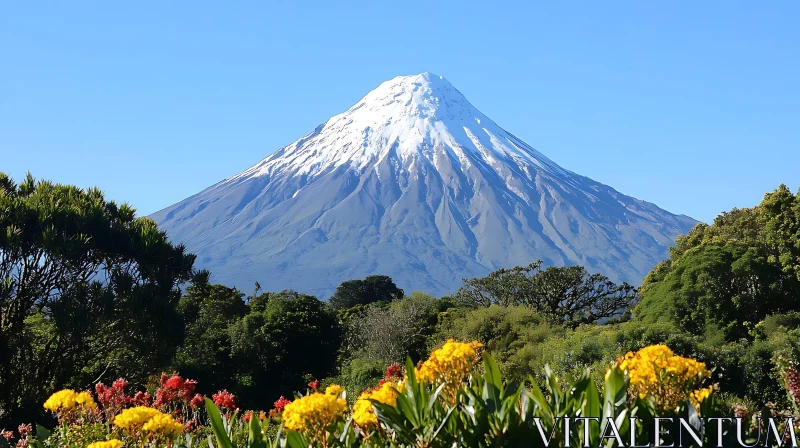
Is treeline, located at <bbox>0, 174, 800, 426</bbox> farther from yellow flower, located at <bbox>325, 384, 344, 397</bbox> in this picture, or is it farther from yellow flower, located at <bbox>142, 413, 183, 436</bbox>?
yellow flower, located at <bbox>142, 413, 183, 436</bbox>

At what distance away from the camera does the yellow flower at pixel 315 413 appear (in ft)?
8.95

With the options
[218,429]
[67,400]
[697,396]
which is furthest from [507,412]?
[67,400]

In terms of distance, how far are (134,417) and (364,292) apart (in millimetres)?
48467

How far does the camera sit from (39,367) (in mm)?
15727

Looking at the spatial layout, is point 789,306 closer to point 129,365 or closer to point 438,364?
point 129,365

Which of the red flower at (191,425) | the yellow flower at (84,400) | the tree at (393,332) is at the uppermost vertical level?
the tree at (393,332)

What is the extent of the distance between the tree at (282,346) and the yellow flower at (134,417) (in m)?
20.8

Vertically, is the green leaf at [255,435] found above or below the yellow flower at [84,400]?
below

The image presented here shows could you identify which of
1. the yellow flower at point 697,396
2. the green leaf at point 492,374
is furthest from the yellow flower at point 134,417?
the yellow flower at point 697,396

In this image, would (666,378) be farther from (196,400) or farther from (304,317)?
(304,317)

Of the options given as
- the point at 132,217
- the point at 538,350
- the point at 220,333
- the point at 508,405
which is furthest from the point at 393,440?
the point at 220,333

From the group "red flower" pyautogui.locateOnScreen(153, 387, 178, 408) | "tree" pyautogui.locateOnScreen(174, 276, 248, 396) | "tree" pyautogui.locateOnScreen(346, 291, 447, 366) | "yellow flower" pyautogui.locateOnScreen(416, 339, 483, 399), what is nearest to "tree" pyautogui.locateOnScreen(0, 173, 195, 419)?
"tree" pyautogui.locateOnScreen(174, 276, 248, 396)

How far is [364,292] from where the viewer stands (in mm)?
51500

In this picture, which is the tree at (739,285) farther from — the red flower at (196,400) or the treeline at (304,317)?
the red flower at (196,400)
